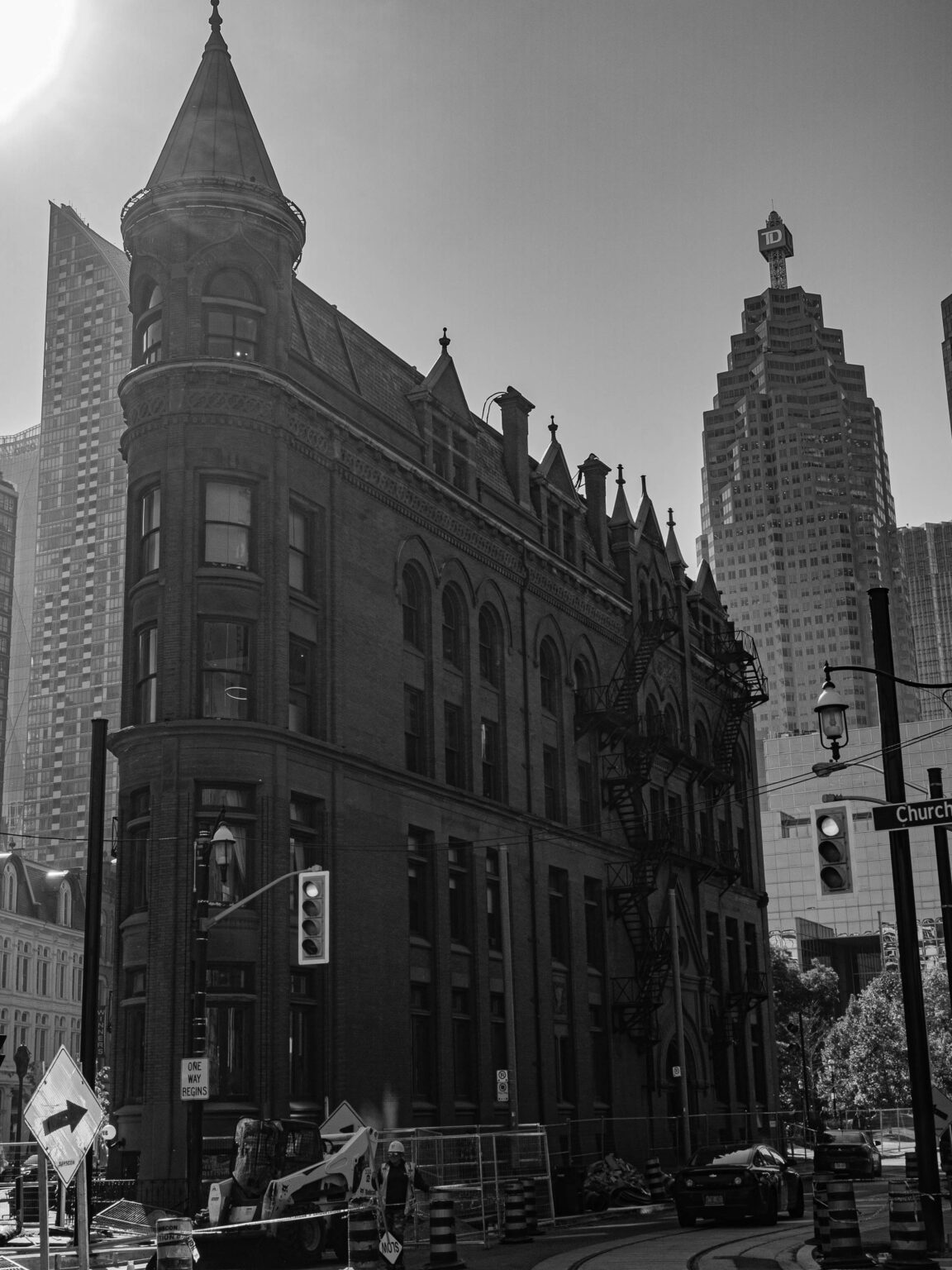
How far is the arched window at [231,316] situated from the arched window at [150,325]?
130cm

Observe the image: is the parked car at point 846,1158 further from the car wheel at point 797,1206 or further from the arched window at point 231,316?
the arched window at point 231,316

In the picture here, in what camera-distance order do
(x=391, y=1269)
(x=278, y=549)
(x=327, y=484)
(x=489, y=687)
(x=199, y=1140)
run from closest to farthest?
1. (x=391, y=1269)
2. (x=199, y=1140)
3. (x=278, y=549)
4. (x=327, y=484)
5. (x=489, y=687)

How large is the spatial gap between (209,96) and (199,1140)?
27212mm

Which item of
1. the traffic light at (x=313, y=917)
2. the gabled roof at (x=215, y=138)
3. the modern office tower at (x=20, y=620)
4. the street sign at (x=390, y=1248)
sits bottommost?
the street sign at (x=390, y=1248)

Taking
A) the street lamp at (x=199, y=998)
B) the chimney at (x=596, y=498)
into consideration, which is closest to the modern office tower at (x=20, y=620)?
the chimney at (x=596, y=498)

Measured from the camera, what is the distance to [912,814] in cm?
2088

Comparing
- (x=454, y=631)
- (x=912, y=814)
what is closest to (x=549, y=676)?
(x=454, y=631)

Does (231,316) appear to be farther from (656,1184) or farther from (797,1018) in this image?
(797,1018)

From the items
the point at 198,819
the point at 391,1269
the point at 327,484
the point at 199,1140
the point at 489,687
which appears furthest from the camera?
the point at 489,687

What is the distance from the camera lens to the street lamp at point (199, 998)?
25.5 m

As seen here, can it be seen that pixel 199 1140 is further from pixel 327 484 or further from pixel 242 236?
pixel 242 236

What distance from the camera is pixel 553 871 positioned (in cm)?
4881

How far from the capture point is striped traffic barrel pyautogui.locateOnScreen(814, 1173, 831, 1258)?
20.9m

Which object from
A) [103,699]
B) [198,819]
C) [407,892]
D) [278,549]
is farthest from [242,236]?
[103,699]
